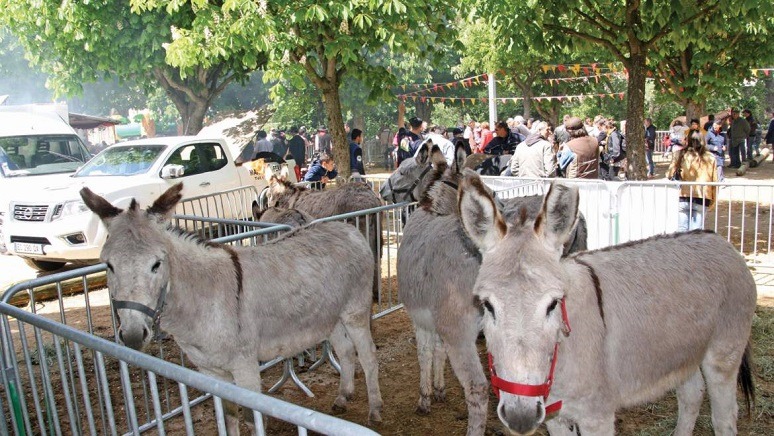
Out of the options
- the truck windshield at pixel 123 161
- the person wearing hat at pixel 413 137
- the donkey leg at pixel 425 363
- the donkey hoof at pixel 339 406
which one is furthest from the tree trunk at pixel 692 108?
the donkey hoof at pixel 339 406

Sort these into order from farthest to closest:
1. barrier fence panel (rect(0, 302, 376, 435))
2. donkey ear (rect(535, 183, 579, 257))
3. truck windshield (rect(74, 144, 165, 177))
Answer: truck windshield (rect(74, 144, 165, 177)), donkey ear (rect(535, 183, 579, 257)), barrier fence panel (rect(0, 302, 376, 435))

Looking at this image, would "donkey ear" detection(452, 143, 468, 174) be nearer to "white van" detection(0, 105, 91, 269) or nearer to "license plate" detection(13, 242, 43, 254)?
"license plate" detection(13, 242, 43, 254)

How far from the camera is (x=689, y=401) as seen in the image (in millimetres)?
3883

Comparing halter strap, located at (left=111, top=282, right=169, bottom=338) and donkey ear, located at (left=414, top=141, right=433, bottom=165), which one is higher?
donkey ear, located at (left=414, top=141, right=433, bottom=165)

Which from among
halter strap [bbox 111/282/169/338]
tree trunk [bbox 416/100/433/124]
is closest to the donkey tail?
halter strap [bbox 111/282/169/338]

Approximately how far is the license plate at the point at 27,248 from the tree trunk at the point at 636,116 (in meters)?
9.65

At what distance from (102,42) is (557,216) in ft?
57.5

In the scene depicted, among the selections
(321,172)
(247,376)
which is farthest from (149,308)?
(321,172)

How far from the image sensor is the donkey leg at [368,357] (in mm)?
4734

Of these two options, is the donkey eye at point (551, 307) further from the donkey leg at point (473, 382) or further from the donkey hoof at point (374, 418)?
the donkey hoof at point (374, 418)

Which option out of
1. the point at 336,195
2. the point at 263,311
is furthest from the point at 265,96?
the point at 263,311

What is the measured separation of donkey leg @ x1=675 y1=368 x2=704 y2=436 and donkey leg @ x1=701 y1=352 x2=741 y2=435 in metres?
0.19

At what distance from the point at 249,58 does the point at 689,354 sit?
8.06 meters

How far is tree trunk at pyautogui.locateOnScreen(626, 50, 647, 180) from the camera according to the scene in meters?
9.91
